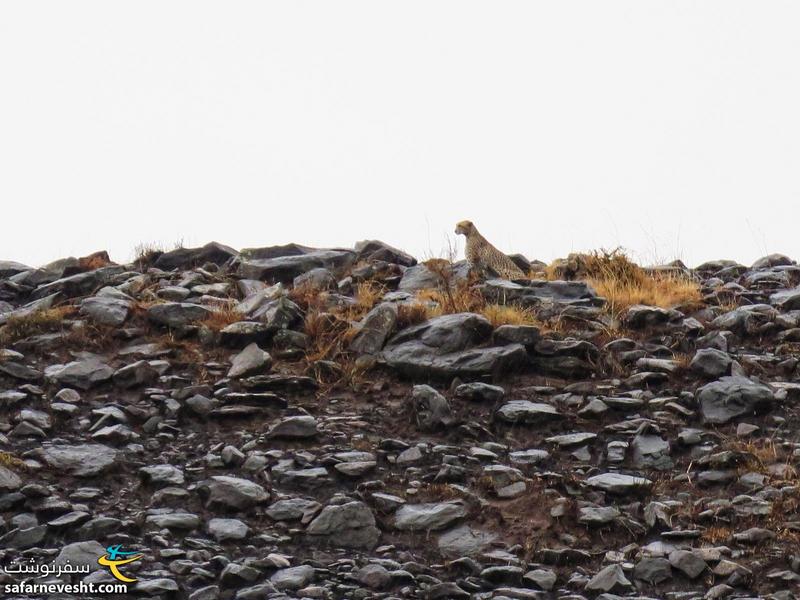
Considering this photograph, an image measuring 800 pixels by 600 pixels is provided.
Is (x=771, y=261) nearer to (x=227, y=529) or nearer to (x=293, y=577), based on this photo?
(x=227, y=529)

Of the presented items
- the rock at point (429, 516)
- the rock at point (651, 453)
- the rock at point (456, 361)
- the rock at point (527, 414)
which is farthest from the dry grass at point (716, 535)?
the rock at point (456, 361)

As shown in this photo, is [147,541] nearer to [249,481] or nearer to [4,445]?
[249,481]

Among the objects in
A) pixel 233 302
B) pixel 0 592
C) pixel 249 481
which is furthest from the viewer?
pixel 233 302

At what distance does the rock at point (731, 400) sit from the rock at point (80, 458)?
539 cm

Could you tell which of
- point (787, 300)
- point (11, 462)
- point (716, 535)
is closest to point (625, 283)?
point (787, 300)

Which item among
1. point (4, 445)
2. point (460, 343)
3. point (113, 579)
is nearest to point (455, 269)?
point (460, 343)

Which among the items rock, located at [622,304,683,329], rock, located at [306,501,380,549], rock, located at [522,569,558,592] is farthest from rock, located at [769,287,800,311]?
rock, located at [306,501,380,549]

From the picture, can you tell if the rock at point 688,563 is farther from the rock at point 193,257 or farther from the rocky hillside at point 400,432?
the rock at point 193,257

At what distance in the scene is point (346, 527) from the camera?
8.29 metres

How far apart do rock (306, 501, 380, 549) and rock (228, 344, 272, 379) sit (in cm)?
269

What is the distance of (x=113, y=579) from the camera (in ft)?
24.2

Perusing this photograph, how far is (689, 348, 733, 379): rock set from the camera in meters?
10.6

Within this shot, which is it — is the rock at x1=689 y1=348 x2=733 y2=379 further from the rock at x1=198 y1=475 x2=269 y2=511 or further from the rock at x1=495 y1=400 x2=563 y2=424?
the rock at x1=198 y1=475 x2=269 y2=511

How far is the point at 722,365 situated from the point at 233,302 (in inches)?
215
